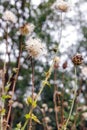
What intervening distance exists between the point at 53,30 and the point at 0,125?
6.25 metres

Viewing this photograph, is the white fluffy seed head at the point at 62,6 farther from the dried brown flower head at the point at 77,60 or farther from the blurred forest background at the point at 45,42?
the blurred forest background at the point at 45,42

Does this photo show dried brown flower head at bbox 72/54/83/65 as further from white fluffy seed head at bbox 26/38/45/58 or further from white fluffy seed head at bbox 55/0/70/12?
white fluffy seed head at bbox 55/0/70/12

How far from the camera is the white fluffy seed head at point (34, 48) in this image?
5.29 ft

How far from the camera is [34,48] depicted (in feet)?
5.39

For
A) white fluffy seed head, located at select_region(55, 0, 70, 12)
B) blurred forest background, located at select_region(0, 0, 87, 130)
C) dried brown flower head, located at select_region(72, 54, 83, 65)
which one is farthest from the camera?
blurred forest background, located at select_region(0, 0, 87, 130)

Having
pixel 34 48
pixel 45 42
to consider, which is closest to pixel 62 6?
pixel 34 48

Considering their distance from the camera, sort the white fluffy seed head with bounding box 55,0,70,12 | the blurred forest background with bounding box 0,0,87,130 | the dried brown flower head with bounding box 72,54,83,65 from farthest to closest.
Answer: the blurred forest background with bounding box 0,0,87,130 < the white fluffy seed head with bounding box 55,0,70,12 < the dried brown flower head with bounding box 72,54,83,65

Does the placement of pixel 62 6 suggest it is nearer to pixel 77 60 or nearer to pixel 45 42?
pixel 77 60

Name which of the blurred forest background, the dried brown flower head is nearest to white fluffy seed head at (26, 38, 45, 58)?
the dried brown flower head

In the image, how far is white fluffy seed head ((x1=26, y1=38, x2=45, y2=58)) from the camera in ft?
5.29

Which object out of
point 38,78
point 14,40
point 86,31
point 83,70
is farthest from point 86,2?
point 83,70

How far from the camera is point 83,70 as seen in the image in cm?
211

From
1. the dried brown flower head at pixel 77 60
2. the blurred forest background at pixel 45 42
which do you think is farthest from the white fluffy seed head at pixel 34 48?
the blurred forest background at pixel 45 42

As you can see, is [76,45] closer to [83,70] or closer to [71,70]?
[71,70]
